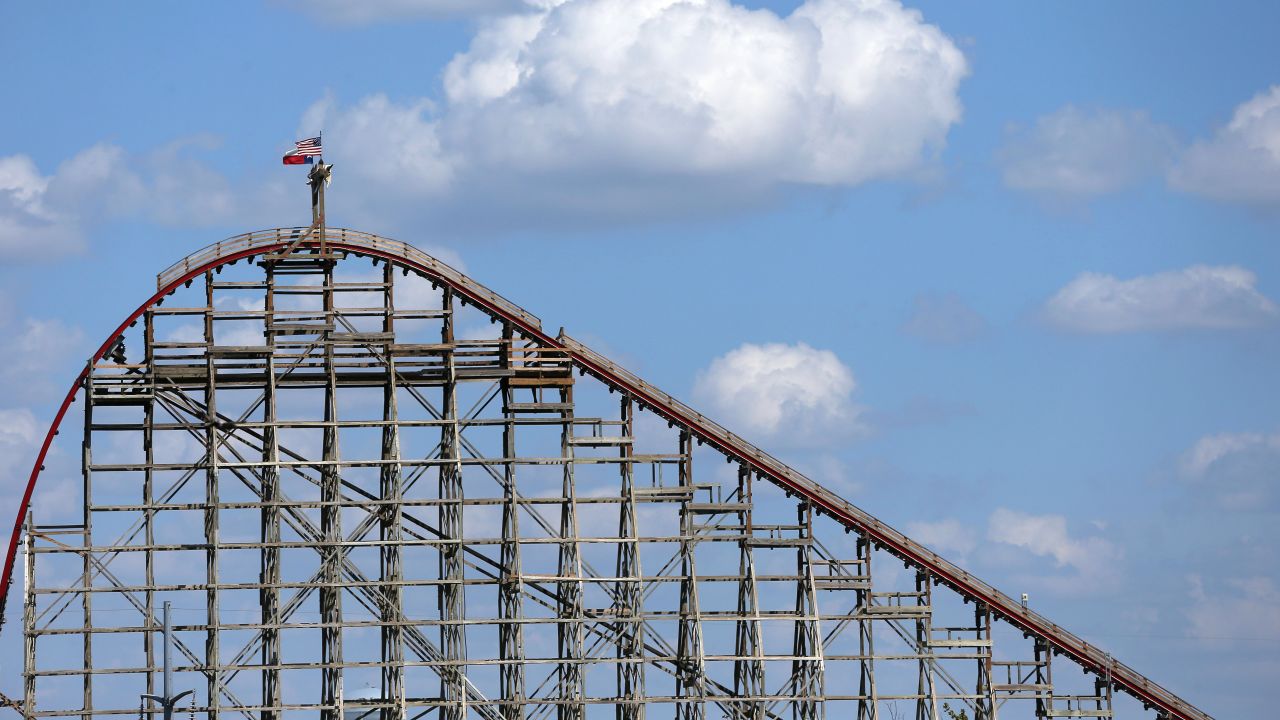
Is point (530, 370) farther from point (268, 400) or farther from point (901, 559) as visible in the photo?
point (901, 559)

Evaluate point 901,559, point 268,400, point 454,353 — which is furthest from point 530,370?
point 901,559

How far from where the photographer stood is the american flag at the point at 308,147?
77.1 metres

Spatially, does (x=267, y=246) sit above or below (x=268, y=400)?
above

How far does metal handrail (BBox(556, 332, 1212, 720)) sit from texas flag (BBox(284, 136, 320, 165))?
9.43 metres

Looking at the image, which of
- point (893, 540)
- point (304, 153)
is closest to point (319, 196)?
point (304, 153)

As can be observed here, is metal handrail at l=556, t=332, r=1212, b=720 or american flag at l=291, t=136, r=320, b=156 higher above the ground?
american flag at l=291, t=136, r=320, b=156

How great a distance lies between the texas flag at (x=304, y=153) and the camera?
77000 millimetres

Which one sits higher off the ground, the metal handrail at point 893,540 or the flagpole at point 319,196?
the flagpole at point 319,196

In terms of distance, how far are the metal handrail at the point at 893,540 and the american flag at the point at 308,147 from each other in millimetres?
9466

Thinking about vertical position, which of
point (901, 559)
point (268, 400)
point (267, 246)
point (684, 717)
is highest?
point (267, 246)

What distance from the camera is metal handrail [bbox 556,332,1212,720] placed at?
76938mm

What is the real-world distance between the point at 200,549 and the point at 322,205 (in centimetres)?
1133

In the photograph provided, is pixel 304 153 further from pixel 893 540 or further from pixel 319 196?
pixel 893 540

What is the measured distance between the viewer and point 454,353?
251ft
